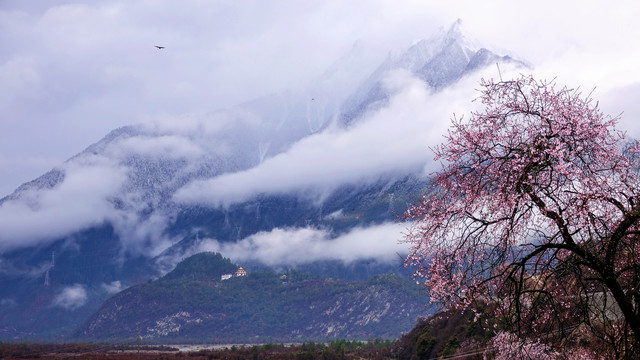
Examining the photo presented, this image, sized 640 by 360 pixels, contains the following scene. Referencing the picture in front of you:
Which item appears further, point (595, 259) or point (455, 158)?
point (455, 158)

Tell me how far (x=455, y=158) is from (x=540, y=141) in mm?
1990

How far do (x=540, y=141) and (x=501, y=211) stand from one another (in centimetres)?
179

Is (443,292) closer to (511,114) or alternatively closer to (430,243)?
(430,243)

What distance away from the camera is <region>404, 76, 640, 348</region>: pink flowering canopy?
53.9 feet

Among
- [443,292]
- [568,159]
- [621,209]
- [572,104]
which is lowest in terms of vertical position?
[443,292]

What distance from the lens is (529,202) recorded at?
655 inches

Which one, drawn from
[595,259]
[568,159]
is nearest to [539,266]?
[595,259]

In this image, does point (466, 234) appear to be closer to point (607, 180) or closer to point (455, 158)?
point (455, 158)

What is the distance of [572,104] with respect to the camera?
17125mm

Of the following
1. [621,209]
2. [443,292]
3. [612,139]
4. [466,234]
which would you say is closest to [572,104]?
[612,139]

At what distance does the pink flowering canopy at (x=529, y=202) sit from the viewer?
16438mm

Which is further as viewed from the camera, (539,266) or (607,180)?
(539,266)

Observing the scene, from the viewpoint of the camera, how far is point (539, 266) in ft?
58.8

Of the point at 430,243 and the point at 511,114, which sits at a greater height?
the point at 511,114
